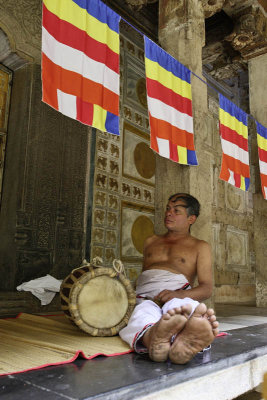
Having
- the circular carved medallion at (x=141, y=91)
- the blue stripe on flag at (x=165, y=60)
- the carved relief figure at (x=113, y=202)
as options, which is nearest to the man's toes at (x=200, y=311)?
the blue stripe on flag at (x=165, y=60)

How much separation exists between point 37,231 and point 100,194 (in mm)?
1388

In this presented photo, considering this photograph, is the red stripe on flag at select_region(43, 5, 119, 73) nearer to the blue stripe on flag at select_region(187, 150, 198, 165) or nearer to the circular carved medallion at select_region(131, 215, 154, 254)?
the blue stripe on flag at select_region(187, 150, 198, 165)

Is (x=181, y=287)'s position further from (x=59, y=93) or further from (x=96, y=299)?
(x=59, y=93)

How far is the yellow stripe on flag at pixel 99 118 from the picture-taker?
10.4 feet

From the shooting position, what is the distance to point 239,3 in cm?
655

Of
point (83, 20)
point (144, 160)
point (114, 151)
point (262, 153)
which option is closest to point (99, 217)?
point (114, 151)

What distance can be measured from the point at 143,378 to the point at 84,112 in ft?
7.18

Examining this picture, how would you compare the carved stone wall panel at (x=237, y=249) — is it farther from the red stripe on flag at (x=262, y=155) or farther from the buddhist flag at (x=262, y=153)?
the red stripe on flag at (x=262, y=155)

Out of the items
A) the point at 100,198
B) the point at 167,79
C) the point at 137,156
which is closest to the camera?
the point at 167,79

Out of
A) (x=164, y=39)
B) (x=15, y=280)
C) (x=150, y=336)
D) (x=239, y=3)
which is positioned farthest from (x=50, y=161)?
(x=239, y=3)

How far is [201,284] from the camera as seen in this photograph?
3.04m

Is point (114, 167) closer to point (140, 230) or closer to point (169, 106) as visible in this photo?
point (140, 230)

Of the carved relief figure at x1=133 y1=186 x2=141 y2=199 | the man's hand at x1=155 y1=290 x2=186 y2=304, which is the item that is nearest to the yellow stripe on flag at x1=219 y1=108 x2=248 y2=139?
the carved relief figure at x1=133 y1=186 x2=141 y2=199

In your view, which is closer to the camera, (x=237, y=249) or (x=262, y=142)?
(x=262, y=142)
